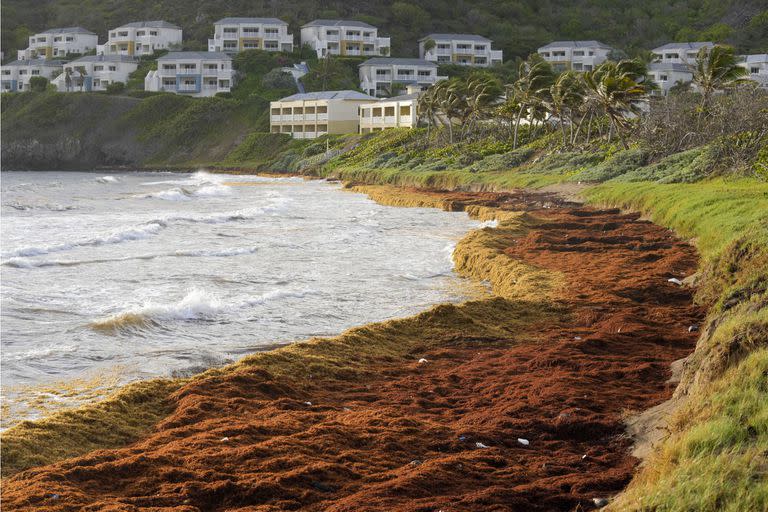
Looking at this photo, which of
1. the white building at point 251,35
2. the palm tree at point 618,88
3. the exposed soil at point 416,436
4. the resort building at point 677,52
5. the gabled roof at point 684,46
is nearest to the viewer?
the exposed soil at point 416,436

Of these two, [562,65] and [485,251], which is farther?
[562,65]

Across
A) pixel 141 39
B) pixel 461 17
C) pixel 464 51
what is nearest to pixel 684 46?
pixel 464 51

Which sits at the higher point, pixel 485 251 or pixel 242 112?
pixel 242 112

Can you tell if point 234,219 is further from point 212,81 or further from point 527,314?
point 212,81

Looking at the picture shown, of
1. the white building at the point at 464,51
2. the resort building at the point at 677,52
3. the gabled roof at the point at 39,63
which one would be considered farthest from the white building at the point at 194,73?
the resort building at the point at 677,52

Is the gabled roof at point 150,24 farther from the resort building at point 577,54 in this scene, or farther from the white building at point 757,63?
the white building at point 757,63

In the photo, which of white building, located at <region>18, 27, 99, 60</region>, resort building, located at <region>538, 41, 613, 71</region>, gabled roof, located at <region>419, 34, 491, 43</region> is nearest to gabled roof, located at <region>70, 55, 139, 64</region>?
white building, located at <region>18, 27, 99, 60</region>

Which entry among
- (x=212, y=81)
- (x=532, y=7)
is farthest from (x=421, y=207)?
(x=532, y=7)
